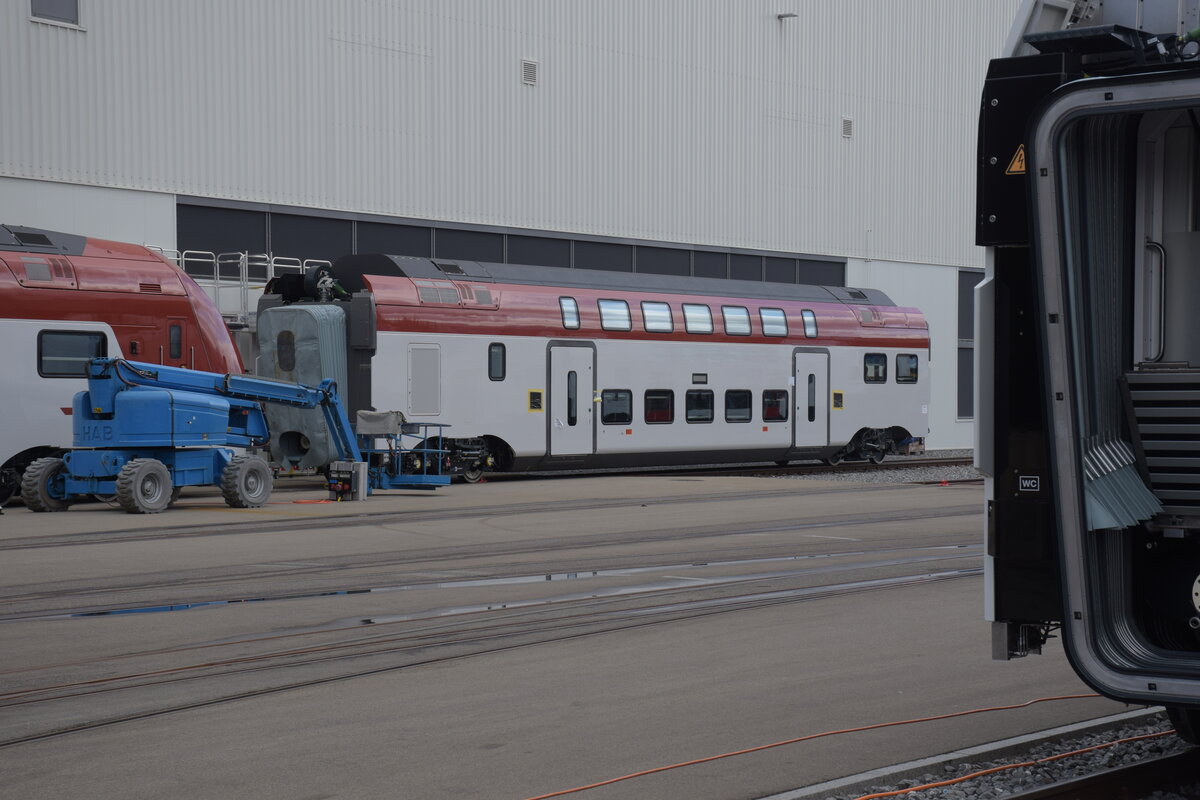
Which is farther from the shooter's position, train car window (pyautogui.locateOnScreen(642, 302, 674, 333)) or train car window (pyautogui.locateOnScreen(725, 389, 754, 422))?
train car window (pyautogui.locateOnScreen(725, 389, 754, 422))

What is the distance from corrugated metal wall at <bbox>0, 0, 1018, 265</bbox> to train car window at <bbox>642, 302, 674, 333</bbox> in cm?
723

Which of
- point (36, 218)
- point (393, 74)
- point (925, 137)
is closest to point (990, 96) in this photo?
point (36, 218)

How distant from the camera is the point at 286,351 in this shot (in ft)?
85.1

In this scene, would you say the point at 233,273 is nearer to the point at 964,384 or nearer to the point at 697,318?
the point at 697,318

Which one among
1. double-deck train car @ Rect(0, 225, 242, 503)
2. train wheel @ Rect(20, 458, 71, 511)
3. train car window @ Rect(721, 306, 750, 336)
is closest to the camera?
train wheel @ Rect(20, 458, 71, 511)

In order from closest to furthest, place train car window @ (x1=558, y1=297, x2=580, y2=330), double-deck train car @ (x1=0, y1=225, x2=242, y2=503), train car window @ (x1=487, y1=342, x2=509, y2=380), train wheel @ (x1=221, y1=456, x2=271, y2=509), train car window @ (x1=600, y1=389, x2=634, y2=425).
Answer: train wheel @ (x1=221, y1=456, x2=271, y2=509), double-deck train car @ (x1=0, y1=225, x2=242, y2=503), train car window @ (x1=487, y1=342, x2=509, y2=380), train car window @ (x1=558, y1=297, x2=580, y2=330), train car window @ (x1=600, y1=389, x2=634, y2=425)

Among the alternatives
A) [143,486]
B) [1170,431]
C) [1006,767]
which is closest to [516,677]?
[1006,767]

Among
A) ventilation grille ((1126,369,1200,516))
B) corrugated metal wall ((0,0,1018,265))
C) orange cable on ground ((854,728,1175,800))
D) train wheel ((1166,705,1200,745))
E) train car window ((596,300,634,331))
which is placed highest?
corrugated metal wall ((0,0,1018,265))

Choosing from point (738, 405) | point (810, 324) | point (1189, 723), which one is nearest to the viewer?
point (1189, 723)

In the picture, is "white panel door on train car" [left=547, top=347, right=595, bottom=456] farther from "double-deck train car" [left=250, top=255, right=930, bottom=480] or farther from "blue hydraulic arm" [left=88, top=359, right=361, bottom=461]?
"blue hydraulic arm" [left=88, top=359, right=361, bottom=461]

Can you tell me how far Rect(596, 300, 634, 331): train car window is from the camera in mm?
28844

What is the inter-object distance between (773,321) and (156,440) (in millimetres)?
15557

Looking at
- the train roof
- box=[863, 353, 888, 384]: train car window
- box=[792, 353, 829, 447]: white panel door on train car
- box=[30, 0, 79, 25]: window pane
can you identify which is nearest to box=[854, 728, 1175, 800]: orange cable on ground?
the train roof

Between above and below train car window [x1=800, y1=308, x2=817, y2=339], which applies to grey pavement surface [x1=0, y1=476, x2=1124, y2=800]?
below
